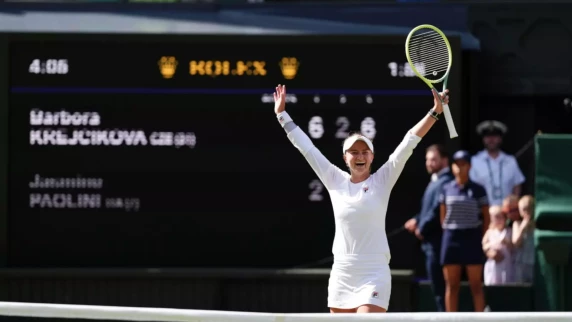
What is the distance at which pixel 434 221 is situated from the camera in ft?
35.4

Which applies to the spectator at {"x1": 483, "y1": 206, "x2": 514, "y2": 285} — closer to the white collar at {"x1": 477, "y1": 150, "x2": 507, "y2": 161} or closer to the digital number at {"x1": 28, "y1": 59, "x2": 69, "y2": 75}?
the white collar at {"x1": 477, "y1": 150, "x2": 507, "y2": 161}

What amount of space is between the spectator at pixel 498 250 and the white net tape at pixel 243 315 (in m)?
5.35

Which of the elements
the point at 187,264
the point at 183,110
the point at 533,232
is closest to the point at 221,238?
the point at 187,264

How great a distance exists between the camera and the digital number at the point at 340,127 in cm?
1130

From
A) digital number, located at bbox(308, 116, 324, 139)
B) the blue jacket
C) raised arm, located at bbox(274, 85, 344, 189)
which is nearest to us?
raised arm, located at bbox(274, 85, 344, 189)

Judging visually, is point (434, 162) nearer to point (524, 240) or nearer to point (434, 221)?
point (434, 221)

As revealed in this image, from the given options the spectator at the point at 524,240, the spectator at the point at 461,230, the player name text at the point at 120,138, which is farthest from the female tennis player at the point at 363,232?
the player name text at the point at 120,138

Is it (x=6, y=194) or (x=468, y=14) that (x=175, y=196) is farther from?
(x=468, y=14)

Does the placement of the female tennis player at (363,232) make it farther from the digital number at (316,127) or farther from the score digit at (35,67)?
the score digit at (35,67)

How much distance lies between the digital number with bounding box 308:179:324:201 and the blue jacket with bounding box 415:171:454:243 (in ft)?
2.75

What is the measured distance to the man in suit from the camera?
35.4 feet

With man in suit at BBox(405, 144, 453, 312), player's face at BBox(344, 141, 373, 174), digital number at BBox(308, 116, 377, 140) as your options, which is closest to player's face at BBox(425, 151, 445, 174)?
man in suit at BBox(405, 144, 453, 312)

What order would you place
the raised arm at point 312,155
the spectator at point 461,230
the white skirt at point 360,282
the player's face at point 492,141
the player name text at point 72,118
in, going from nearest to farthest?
the white skirt at point 360,282 < the raised arm at point 312,155 < the spectator at point 461,230 < the player name text at point 72,118 < the player's face at point 492,141

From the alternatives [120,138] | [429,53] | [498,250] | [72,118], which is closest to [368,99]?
[498,250]
